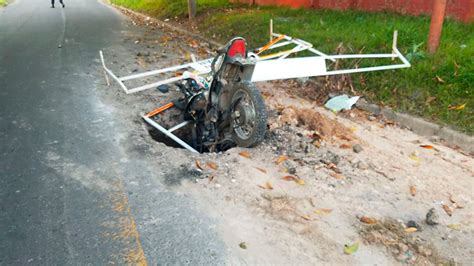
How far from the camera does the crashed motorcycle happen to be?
424 cm

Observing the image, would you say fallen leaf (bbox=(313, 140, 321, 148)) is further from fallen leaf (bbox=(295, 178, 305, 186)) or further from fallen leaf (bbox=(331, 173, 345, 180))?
fallen leaf (bbox=(295, 178, 305, 186))

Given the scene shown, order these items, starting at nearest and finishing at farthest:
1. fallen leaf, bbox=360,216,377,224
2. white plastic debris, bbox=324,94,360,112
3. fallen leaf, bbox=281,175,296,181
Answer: fallen leaf, bbox=360,216,377,224 → fallen leaf, bbox=281,175,296,181 → white plastic debris, bbox=324,94,360,112

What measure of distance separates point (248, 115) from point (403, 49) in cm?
376

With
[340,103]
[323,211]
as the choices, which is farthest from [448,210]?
[340,103]

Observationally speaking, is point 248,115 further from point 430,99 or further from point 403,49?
point 403,49

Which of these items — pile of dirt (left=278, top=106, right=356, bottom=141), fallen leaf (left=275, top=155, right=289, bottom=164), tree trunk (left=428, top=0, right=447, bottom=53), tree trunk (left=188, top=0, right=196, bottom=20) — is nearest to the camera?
fallen leaf (left=275, top=155, right=289, bottom=164)

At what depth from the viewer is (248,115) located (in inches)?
170

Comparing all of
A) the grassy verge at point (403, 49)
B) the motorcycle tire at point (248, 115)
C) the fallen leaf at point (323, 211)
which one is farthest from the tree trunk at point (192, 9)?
the fallen leaf at point (323, 211)

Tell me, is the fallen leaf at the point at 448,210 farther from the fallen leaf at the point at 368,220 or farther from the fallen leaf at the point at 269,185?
the fallen leaf at the point at 269,185

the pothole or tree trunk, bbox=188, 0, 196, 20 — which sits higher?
tree trunk, bbox=188, 0, 196, 20

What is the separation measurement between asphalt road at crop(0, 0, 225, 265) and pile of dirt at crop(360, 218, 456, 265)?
1.17 m

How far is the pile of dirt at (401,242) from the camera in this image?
2.83 meters

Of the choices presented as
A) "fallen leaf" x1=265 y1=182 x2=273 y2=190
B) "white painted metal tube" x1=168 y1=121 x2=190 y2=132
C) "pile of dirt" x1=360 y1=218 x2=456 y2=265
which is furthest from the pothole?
"pile of dirt" x1=360 y1=218 x2=456 y2=265

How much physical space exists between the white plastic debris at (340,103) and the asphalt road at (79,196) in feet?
9.83
